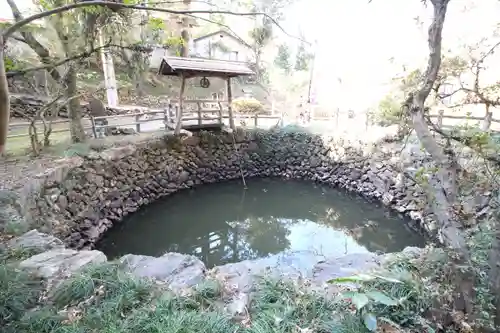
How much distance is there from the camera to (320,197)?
8.14 m

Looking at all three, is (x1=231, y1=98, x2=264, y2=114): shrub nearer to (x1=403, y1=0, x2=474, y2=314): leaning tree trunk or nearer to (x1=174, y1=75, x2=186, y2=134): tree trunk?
(x1=174, y1=75, x2=186, y2=134): tree trunk

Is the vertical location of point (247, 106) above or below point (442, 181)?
above

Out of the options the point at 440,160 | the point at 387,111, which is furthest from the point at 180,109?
the point at 440,160

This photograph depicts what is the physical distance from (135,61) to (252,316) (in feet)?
50.6

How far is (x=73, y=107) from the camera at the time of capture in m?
6.58

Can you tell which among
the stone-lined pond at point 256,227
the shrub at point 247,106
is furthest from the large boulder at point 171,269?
the shrub at point 247,106

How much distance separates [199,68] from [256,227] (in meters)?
4.29

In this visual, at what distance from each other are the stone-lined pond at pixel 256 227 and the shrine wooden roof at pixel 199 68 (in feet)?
10.5

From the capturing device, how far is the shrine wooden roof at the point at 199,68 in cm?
737

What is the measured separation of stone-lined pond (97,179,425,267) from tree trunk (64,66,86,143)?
7.53 feet

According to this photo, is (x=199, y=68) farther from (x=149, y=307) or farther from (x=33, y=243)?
(x=149, y=307)

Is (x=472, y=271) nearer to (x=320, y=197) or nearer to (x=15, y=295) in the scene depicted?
(x=15, y=295)

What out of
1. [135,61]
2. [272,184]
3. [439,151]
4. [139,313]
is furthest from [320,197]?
[135,61]

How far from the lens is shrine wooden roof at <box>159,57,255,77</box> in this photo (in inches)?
290
